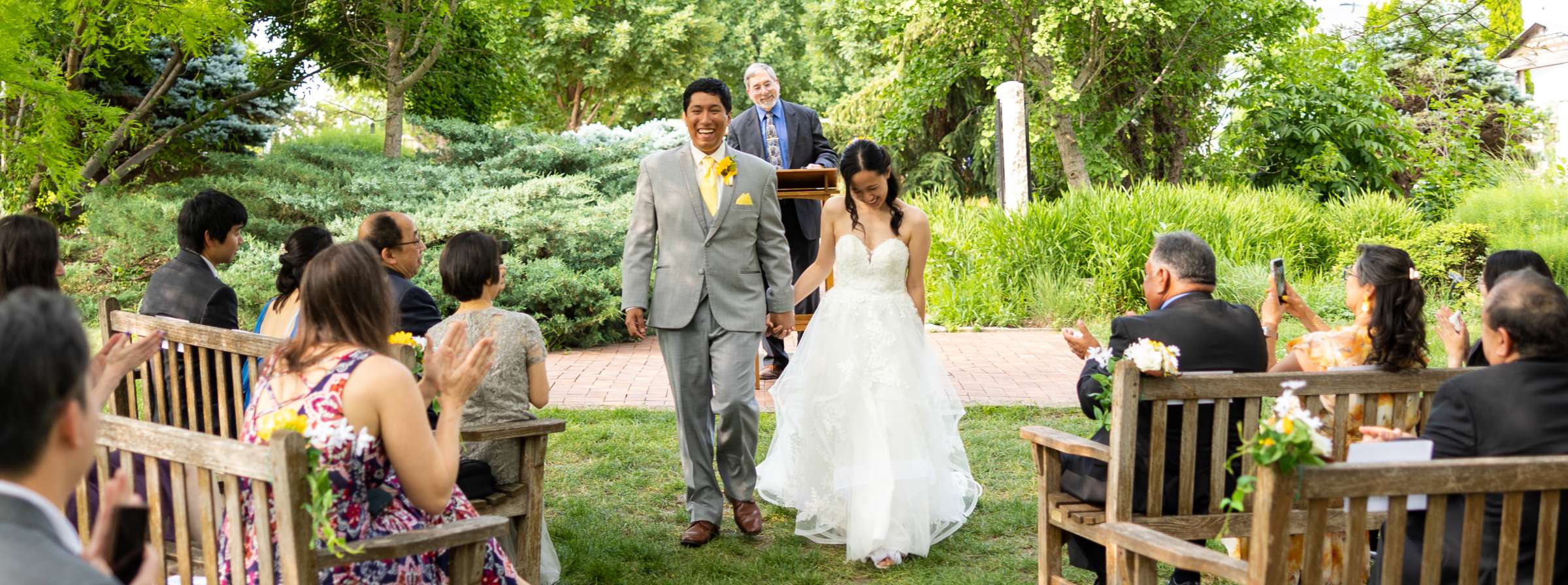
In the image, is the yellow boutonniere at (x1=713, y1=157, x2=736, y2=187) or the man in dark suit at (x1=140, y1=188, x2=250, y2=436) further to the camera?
the yellow boutonniere at (x1=713, y1=157, x2=736, y2=187)

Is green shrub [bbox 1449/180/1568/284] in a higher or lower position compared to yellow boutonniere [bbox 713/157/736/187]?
lower

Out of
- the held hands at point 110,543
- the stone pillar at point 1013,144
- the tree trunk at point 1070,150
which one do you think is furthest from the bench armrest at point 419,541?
the tree trunk at point 1070,150

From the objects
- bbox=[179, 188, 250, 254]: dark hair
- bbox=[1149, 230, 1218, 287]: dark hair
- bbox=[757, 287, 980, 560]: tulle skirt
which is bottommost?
bbox=[757, 287, 980, 560]: tulle skirt

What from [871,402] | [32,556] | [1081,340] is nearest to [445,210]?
[871,402]

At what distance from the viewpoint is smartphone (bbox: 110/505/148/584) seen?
4.98 ft

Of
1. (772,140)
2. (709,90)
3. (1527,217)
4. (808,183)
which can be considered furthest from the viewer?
(1527,217)

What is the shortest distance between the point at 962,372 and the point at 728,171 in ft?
15.4

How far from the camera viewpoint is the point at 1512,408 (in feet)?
9.11

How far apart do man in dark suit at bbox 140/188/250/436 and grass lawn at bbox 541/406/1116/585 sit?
1.65 meters

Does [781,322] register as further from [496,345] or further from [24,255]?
[24,255]

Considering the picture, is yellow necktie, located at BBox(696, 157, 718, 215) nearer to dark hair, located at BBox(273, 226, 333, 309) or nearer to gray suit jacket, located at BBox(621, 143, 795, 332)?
gray suit jacket, located at BBox(621, 143, 795, 332)

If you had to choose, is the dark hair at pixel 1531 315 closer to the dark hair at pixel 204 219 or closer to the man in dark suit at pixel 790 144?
the dark hair at pixel 204 219

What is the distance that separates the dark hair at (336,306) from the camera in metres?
2.88

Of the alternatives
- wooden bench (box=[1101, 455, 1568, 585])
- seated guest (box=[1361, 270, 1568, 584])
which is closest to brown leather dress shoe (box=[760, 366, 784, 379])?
seated guest (box=[1361, 270, 1568, 584])
